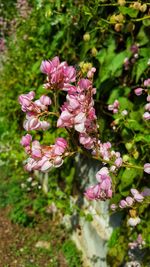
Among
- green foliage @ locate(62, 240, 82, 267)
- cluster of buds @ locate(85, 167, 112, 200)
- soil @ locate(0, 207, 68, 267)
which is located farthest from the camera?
soil @ locate(0, 207, 68, 267)

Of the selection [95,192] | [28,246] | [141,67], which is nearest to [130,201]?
[95,192]

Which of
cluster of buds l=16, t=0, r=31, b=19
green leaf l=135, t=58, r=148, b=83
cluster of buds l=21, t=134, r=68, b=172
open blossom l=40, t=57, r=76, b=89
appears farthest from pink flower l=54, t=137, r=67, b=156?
cluster of buds l=16, t=0, r=31, b=19

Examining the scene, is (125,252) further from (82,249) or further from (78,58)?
(78,58)

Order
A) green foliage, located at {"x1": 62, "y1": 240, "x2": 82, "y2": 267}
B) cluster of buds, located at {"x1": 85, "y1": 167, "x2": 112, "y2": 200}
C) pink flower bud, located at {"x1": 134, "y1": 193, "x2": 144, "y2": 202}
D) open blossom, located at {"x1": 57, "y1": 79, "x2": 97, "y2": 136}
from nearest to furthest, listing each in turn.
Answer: open blossom, located at {"x1": 57, "y1": 79, "x2": 97, "y2": 136} < cluster of buds, located at {"x1": 85, "y1": 167, "x2": 112, "y2": 200} < pink flower bud, located at {"x1": 134, "y1": 193, "x2": 144, "y2": 202} < green foliage, located at {"x1": 62, "y1": 240, "x2": 82, "y2": 267}

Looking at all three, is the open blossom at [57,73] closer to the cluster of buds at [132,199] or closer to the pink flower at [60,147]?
the pink flower at [60,147]

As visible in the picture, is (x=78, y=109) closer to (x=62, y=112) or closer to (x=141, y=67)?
(x=62, y=112)

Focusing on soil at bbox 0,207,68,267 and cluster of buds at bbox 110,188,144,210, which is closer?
cluster of buds at bbox 110,188,144,210

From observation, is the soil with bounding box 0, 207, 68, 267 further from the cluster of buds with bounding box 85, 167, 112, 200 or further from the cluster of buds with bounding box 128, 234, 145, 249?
the cluster of buds with bounding box 85, 167, 112, 200

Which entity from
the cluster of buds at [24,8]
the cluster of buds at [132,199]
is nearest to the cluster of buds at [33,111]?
the cluster of buds at [132,199]
